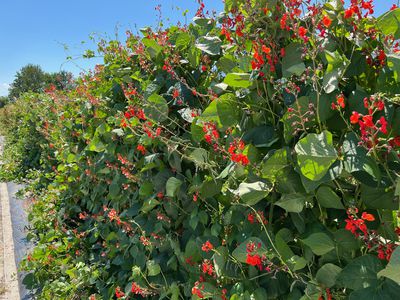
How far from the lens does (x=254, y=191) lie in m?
1.48

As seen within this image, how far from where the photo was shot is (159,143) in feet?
8.20

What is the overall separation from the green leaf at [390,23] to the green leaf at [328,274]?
2.69 ft

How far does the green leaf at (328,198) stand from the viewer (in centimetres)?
128

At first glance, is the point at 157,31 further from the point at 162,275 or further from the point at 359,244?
the point at 359,244

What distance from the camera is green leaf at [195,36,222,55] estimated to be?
6.36ft

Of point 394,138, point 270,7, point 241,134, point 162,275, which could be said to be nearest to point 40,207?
point 162,275

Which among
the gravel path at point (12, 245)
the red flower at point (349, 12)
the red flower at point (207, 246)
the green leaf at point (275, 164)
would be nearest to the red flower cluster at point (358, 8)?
the red flower at point (349, 12)

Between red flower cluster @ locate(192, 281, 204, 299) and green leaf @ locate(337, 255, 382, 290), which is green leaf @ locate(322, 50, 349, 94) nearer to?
green leaf @ locate(337, 255, 382, 290)

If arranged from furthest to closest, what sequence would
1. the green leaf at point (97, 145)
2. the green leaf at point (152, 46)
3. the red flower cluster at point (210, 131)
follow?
1. the green leaf at point (97, 145)
2. the green leaf at point (152, 46)
3. the red flower cluster at point (210, 131)

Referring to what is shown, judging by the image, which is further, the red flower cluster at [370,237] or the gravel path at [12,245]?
the gravel path at [12,245]

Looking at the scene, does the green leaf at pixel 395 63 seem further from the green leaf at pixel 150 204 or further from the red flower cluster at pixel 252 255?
the green leaf at pixel 150 204

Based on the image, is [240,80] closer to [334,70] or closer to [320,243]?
[334,70]

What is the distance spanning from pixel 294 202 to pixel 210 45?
1.00m

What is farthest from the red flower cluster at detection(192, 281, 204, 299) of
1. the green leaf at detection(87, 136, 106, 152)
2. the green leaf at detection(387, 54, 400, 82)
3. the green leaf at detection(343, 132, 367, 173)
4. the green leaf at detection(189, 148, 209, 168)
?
the green leaf at detection(87, 136, 106, 152)
